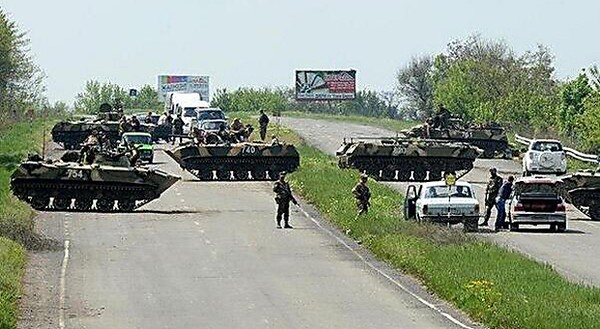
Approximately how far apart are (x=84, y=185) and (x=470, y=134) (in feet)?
88.4

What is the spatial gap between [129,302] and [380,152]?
1135 inches

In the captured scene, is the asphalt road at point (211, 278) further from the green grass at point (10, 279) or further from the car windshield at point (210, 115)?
the car windshield at point (210, 115)

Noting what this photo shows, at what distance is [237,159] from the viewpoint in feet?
165

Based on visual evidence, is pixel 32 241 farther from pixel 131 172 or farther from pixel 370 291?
pixel 370 291

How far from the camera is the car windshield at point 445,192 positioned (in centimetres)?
3684

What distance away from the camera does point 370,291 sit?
83.9 ft

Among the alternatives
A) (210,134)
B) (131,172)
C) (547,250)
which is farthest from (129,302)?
(210,134)

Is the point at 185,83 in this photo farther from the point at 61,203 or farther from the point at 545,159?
the point at 61,203

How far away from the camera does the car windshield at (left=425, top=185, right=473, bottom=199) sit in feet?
121

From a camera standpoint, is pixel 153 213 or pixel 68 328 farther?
pixel 153 213

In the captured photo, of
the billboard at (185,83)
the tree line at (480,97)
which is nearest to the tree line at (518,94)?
the tree line at (480,97)

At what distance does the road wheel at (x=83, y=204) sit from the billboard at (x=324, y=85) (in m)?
69.7

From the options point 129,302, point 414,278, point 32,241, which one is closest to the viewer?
point 129,302

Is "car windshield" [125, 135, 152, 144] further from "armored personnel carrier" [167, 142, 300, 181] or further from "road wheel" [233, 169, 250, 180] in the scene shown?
"road wheel" [233, 169, 250, 180]
